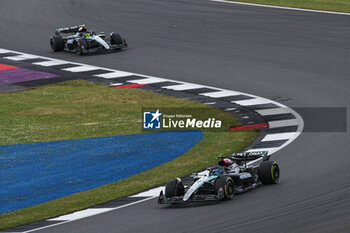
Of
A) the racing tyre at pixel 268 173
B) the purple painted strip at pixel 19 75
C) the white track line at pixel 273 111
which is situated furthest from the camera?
the purple painted strip at pixel 19 75

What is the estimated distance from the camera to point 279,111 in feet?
87.3

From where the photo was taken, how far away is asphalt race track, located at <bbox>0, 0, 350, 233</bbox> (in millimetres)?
16234

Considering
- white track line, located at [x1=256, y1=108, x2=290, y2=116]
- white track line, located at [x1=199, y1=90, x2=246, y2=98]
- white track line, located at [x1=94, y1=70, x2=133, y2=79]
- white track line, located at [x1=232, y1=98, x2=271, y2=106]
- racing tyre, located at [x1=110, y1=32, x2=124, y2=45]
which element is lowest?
white track line, located at [x1=256, y1=108, x2=290, y2=116]

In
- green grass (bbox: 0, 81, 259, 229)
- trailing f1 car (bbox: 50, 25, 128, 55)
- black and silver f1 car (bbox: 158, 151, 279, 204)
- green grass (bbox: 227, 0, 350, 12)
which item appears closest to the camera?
black and silver f1 car (bbox: 158, 151, 279, 204)

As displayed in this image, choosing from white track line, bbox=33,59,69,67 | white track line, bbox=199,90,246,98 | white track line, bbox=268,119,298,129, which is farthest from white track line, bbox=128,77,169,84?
white track line, bbox=268,119,298,129

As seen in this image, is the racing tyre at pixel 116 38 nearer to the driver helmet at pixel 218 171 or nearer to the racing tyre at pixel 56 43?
the racing tyre at pixel 56 43

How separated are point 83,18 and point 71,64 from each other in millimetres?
8979

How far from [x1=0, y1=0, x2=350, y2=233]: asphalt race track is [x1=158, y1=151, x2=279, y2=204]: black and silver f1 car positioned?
23cm

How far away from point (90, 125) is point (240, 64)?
9.54 metres

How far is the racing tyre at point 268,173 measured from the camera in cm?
1823

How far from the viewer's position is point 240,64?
3391 centimetres

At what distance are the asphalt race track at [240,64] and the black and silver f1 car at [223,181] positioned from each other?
0.77ft

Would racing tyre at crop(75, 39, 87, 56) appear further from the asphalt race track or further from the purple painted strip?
the purple painted strip

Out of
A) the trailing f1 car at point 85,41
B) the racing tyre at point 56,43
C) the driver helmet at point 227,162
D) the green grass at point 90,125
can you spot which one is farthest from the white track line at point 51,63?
the driver helmet at point 227,162
